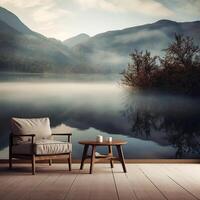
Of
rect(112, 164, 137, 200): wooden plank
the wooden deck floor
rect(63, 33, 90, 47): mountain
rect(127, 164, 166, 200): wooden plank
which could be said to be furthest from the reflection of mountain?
rect(127, 164, 166, 200): wooden plank

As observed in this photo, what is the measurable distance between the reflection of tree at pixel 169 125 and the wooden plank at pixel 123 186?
1.41 meters

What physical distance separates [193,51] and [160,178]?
3.28 meters

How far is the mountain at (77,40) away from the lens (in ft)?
32.2

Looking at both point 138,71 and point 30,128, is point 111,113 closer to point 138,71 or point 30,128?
point 138,71

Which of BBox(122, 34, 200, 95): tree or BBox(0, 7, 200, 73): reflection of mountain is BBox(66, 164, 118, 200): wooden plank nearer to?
BBox(122, 34, 200, 95): tree

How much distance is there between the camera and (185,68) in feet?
31.4

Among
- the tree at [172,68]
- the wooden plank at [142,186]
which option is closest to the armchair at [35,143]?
the wooden plank at [142,186]

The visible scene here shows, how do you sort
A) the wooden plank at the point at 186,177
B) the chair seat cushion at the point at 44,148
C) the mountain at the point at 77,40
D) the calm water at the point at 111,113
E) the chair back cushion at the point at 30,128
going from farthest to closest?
the mountain at the point at 77,40
the calm water at the point at 111,113
the chair back cushion at the point at 30,128
the chair seat cushion at the point at 44,148
the wooden plank at the point at 186,177

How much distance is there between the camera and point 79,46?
9781 millimetres

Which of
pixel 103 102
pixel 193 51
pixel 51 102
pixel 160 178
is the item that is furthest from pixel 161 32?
pixel 160 178

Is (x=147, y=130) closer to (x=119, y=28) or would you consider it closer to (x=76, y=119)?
(x=76, y=119)

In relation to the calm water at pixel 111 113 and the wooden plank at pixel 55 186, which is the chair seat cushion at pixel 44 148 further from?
the calm water at pixel 111 113

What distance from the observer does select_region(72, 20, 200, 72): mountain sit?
956cm

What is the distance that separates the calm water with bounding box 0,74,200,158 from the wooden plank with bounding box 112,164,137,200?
1.30 metres
